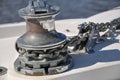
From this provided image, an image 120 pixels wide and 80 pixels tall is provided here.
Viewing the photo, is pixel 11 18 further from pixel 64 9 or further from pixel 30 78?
pixel 30 78

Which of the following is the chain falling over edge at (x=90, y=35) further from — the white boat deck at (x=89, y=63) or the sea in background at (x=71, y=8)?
the sea in background at (x=71, y=8)

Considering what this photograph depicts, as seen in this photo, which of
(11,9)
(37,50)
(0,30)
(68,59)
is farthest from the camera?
(11,9)

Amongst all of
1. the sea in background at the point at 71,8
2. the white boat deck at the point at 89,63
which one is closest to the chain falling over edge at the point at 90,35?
the white boat deck at the point at 89,63

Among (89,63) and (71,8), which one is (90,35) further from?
(71,8)

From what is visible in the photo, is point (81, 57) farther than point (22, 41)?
Yes

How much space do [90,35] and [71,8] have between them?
5548 millimetres

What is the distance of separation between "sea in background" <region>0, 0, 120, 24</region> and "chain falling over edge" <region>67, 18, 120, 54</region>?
14.9 ft

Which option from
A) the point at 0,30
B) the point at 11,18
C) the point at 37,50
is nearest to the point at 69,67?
the point at 37,50

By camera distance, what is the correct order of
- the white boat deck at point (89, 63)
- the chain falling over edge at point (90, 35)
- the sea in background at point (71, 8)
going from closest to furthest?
the white boat deck at point (89, 63) → the chain falling over edge at point (90, 35) → the sea in background at point (71, 8)

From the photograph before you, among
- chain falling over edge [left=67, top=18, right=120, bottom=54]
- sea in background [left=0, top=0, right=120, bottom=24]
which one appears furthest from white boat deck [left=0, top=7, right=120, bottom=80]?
sea in background [left=0, top=0, right=120, bottom=24]

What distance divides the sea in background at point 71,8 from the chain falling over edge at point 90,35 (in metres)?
4.54

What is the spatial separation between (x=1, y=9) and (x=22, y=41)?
6.40 m

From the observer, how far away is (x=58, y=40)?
4.19 feet

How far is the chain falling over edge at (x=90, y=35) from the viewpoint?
1.50 m
